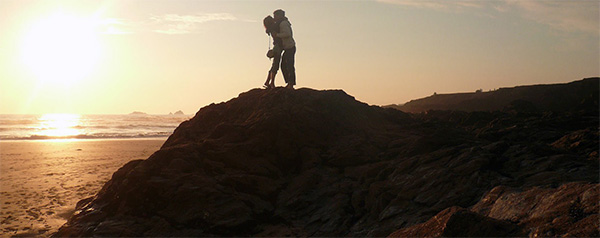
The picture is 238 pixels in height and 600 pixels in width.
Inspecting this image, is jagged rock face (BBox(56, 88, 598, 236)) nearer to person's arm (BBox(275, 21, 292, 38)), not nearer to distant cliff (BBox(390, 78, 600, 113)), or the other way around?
person's arm (BBox(275, 21, 292, 38))

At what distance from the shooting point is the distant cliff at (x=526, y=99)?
27859mm

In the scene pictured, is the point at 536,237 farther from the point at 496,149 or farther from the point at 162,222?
the point at 162,222

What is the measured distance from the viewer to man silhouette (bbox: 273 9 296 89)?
1139 cm

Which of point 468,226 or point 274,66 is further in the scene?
point 274,66

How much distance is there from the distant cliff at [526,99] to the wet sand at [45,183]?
2342 centimetres

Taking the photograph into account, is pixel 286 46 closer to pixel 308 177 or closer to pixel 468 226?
pixel 308 177

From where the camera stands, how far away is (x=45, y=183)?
12516 millimetres

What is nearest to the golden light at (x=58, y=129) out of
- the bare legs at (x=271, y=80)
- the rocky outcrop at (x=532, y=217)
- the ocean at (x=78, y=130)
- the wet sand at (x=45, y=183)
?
the ocean at (x=78, y=130)

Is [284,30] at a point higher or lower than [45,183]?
higher

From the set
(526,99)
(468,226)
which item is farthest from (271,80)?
(526,99)

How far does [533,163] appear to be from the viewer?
650cm

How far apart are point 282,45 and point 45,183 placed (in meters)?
7.93

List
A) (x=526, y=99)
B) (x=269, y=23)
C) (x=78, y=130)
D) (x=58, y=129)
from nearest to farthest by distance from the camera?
1. (x=269, y=23)
2. (x=526, y=99)
3. (x=78, y=130)
4. (x=58, y=129)

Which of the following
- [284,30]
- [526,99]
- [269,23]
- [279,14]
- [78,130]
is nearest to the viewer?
[284,30]
